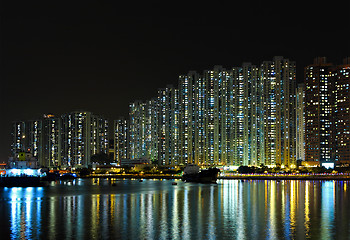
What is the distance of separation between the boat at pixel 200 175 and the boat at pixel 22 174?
40.5 m

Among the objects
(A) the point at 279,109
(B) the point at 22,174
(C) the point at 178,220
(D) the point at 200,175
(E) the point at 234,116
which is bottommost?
(D) the point at 200,175

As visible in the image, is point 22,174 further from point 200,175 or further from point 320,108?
point 320,108

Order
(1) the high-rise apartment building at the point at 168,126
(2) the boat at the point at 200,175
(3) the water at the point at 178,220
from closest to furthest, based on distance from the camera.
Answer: (3) the water at the point at 178,220
(2) the boat at the point at 200,175
(1) the high-rise apartment building at the point at 168,126

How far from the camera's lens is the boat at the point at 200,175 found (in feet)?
423

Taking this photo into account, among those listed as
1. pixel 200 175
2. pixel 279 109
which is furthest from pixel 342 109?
pixel 200 175

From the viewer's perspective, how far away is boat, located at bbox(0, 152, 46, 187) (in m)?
108

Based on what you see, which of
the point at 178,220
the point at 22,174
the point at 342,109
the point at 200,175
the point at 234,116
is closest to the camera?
the point at 178,220

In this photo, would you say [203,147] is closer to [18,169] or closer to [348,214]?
[18,169]

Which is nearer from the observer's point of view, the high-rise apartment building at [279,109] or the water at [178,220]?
the water at [178,220]

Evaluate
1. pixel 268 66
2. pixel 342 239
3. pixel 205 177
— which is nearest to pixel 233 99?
pixel 268 66

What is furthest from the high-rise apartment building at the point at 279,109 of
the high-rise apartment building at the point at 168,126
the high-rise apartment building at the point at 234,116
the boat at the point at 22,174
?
the boat at the point at 22,174

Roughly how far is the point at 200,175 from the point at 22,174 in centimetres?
4524

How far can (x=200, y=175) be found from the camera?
5266 inches

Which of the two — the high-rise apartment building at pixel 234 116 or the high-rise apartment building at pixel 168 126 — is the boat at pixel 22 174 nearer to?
the high-rise apartment building at pixel 234 116
